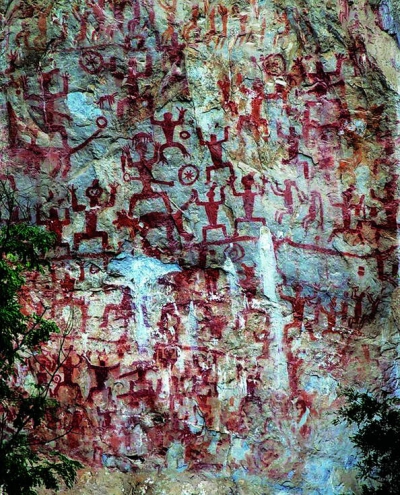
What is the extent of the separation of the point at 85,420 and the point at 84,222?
1682 millimetres

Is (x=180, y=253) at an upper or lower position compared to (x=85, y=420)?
upper

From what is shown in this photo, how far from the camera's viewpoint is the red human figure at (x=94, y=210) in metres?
9.00

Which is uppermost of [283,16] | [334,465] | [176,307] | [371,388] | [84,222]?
[283,16]

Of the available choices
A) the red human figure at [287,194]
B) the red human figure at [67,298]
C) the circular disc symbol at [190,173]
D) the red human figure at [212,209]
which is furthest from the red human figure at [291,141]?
the red human figure at [67,298]

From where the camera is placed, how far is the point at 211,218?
895 cm

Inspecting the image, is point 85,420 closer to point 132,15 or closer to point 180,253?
point 180,253

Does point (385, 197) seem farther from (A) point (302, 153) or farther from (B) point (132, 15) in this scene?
(B) point (132, 15)

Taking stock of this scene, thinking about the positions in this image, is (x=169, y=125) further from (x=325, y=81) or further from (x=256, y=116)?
(x=325, y=81)

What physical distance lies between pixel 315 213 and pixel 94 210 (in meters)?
1.89

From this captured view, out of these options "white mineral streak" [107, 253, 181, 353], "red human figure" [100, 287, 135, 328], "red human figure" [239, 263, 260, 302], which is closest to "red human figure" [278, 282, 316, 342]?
"red human figure" [239, 263, 260, 302]

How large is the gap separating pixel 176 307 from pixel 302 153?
1.70m

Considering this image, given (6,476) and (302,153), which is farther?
(302,153)

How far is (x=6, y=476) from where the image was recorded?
21.6 ft

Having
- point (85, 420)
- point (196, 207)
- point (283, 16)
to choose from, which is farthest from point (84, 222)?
point (283, 16)
